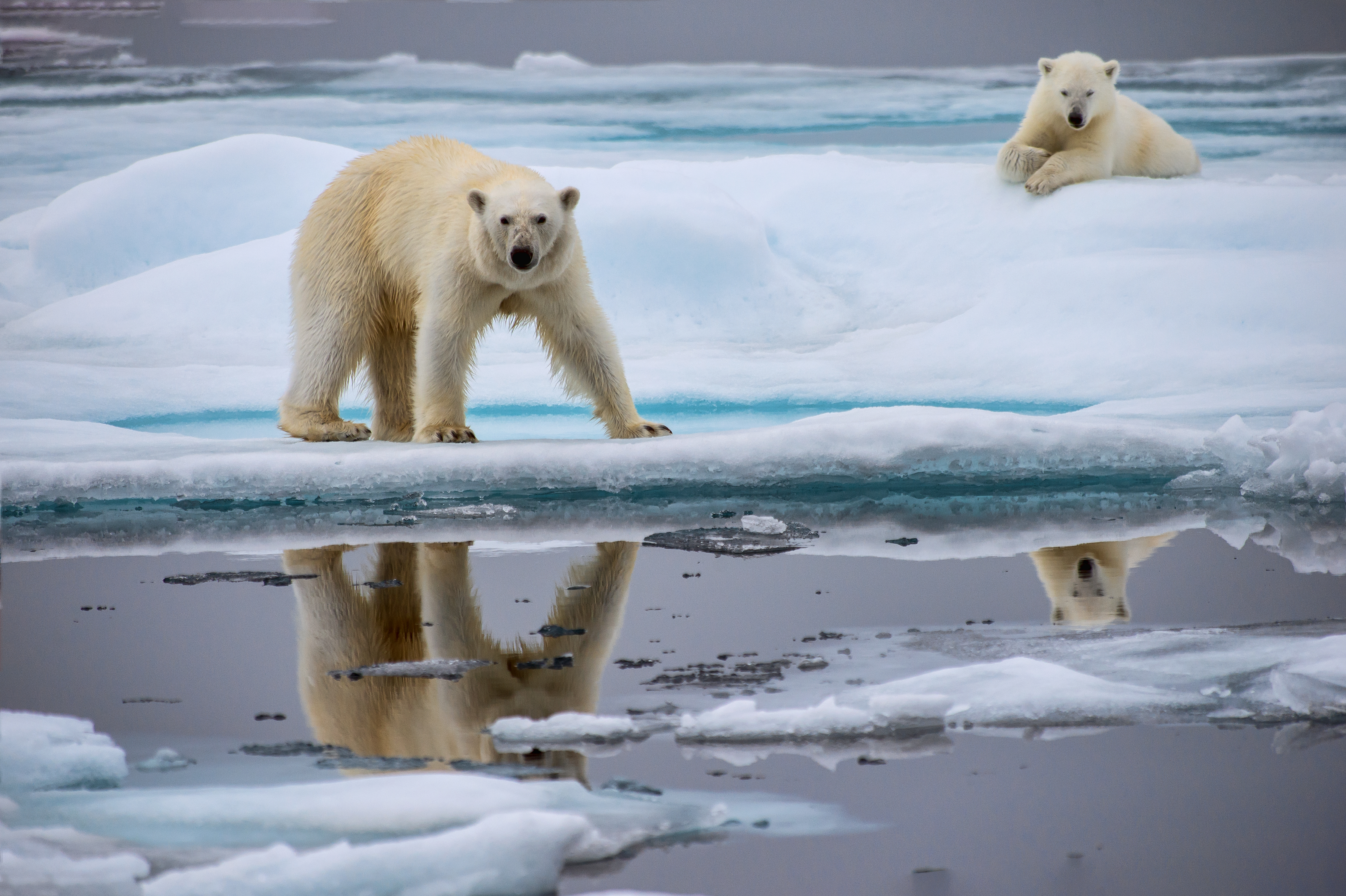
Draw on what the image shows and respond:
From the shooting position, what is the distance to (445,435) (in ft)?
15.3

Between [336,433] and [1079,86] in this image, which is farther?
[1079,86]

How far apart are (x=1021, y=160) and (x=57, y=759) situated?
285 inches

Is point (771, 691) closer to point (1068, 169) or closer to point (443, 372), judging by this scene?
point (443, 372)

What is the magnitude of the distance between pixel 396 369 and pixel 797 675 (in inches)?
135

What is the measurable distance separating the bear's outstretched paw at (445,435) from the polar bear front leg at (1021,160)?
4.82 meters

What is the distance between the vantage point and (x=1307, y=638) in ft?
8.34

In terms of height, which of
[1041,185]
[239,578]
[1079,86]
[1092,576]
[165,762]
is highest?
[1079,86]

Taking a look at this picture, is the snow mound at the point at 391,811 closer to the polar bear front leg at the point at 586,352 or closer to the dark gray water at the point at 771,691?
the dark gray water at the point at 771,691

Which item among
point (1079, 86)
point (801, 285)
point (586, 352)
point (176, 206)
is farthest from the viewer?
point (176, 206)

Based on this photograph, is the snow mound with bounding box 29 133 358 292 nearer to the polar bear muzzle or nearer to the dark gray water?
the polar bear muzzle

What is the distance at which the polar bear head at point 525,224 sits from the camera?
4.29 m

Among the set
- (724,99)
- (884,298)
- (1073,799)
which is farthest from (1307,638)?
(724,99)

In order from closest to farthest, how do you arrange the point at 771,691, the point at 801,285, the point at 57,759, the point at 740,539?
the point at 57,759 < the point at 771,691 < the point at 740,539 < the point at 801,285

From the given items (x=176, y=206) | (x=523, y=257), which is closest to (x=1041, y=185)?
(x=523, y=257)
